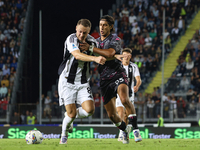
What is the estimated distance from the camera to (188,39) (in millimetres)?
21078

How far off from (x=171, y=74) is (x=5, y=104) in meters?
8.17

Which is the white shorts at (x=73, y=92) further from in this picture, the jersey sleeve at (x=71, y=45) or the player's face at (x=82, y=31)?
the player's face at (x=82, y=31)

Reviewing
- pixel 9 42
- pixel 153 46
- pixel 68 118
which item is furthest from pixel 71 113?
pixel 9 42

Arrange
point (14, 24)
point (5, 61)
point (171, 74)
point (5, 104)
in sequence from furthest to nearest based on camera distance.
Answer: point (14, 24) → point (5, 61) → point (171, 74) → point (5, 104)

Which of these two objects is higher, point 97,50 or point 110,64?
point 97,50

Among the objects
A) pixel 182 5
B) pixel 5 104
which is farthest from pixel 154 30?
pixel 5 104

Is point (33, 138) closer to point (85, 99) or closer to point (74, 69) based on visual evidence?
point (85, 99)

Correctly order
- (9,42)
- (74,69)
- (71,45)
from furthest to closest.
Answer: (9,42)
(74,69)
(71,45)

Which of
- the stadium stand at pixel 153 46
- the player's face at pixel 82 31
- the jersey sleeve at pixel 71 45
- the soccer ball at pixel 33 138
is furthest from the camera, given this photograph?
the stadium stand at pixel 153 46

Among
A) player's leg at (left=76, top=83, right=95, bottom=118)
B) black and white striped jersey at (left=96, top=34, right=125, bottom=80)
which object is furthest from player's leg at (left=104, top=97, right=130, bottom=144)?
black and white striped jersey at (left=96, top=34, right=125, bottom=80)

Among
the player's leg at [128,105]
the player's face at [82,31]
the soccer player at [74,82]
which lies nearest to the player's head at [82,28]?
the player's face at [82,31]

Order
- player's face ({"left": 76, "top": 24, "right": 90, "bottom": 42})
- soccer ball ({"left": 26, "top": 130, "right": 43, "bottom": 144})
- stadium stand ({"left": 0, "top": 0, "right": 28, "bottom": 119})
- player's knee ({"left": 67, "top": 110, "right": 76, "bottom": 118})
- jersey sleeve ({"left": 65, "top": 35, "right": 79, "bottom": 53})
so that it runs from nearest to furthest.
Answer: jersey sleeve ({"left": 65, "top": 35, "right": 79, "bottom": 53})
player's face ({"left": 76, "top": 24, "right": 90, "bottom": 42})
player's knee ({"left": 67, "top": 110, "right": 76, "bottom": 118})
soccer ball ({"left": 26, "top": 130, "right": 43, "bottom": 144})
stadium stand ({"left": 0, "top": 0, "right": 28, "bottom": 119})

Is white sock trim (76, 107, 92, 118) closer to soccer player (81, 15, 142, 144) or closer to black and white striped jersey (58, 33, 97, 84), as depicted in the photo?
soccer player (81, 15, 142, 144)

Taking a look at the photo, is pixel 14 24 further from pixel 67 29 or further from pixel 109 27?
pixel 109 27
